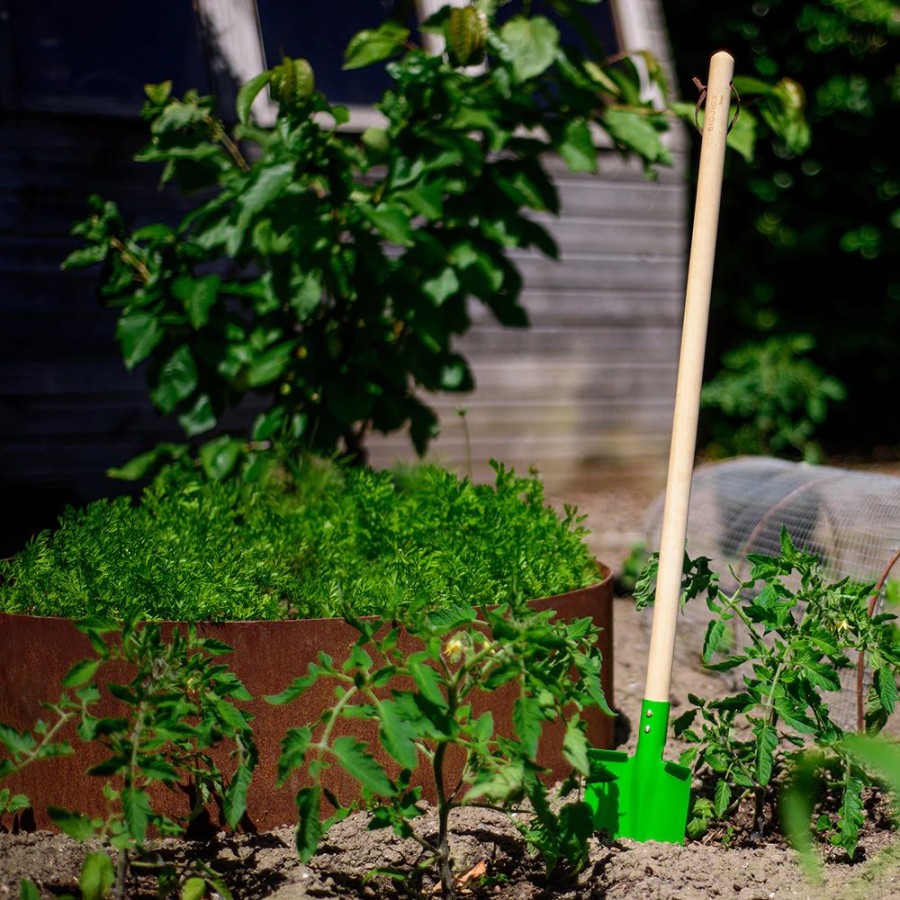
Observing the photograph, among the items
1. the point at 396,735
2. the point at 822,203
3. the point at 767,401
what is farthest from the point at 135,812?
the point at 822,203

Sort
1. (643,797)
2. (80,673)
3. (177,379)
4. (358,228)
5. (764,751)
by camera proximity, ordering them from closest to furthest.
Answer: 1. (80,673)
2. (764,751)
3. (643,797)
4. (358,228)
5. (177,379)

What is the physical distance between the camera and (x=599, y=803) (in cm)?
171

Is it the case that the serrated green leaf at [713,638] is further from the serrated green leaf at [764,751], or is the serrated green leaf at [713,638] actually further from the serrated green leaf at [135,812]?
the serrated green leaf at [135,812]

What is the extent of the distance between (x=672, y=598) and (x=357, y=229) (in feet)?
3.84

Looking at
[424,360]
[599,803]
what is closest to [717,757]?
[599,803]

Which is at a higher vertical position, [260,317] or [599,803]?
[260,317]

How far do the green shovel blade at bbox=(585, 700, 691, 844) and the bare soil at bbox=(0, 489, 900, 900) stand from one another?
3cm

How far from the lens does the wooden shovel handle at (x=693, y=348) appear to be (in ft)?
5.78

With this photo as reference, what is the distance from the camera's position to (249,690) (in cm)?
175

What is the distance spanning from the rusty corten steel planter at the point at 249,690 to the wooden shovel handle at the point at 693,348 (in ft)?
1.64

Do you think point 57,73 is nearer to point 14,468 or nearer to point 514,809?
point 14,468

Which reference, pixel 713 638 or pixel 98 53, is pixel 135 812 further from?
pixel 98 53

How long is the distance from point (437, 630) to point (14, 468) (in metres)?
2.90

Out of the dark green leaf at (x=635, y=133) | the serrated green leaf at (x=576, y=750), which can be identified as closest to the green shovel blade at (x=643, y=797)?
the serrated green leaf at (x=576, y=750)
